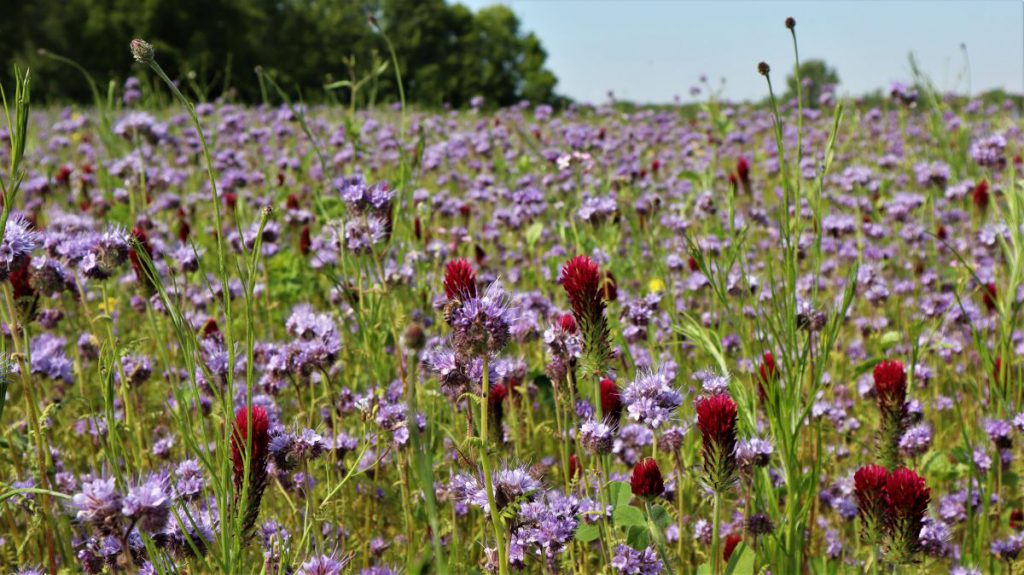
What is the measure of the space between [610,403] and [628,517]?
11.3 inches

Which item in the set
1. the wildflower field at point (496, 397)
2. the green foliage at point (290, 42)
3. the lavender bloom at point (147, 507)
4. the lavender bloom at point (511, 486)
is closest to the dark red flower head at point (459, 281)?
the wildflower field at point (496, 397)

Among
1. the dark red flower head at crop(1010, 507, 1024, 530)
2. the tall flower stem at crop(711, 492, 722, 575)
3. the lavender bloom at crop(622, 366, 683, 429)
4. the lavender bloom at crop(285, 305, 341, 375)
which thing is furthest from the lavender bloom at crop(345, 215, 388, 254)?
the dark red flower head at crop(1010, 507, 1024, 530)

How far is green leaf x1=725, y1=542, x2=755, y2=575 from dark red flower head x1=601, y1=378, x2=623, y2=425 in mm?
433

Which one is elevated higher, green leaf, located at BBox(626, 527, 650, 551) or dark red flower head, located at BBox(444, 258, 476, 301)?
dark red flower head, located at BBox(444, 258, 476, 301)

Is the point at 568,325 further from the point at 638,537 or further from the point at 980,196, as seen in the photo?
the point at 980,196

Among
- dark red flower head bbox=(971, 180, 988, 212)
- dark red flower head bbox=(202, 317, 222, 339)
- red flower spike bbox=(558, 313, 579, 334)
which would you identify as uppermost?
dark red flower head bbox=(971, 180, 988, 212)

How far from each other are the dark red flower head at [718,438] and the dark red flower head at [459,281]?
1.81 ft

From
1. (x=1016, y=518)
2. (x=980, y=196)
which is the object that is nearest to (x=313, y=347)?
(x=1016, y=518)

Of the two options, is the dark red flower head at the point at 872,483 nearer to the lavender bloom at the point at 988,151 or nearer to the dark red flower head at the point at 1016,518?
the dark red flower head at the point at 1016,518

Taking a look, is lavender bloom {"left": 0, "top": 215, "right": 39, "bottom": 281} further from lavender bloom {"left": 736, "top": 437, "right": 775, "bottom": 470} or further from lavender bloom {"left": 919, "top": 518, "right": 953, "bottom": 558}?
lavender bloom {"left": 919, "top": 518, "right": 953, "bottom": 558}

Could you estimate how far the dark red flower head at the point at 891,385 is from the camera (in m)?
2.41

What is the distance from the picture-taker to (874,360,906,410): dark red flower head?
2.41 meters

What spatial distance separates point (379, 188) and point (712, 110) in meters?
3.46

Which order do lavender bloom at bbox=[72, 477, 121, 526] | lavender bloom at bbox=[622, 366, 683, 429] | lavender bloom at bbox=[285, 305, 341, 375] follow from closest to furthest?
1. lavender bloom at bbox=[72, 477, 121, 526]
2. lavender bloom at bbox=[622, 366, 683, 429]
3. lavender bloom at bbox=[285, 305, 341, 375]
